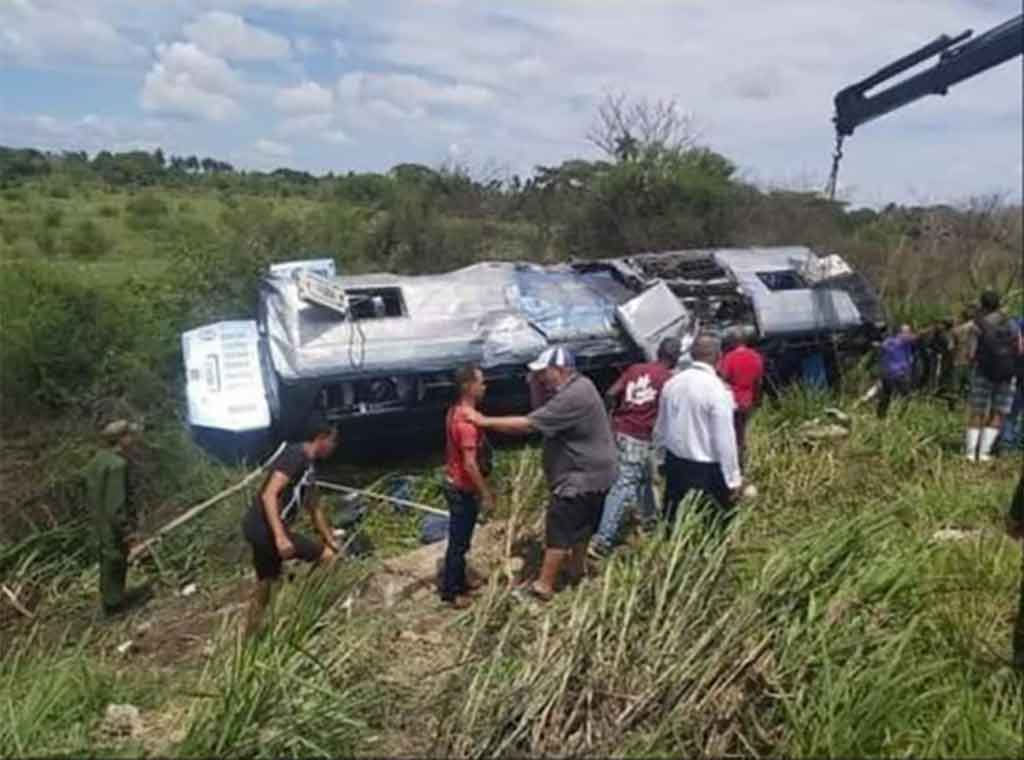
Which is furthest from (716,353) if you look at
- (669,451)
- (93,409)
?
(93,409)

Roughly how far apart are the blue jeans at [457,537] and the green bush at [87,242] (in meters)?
27.3

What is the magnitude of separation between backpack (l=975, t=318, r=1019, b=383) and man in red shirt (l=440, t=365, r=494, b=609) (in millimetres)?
5423

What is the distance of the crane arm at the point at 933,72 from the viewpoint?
29.7ft

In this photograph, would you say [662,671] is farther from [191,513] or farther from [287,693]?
[191,513]

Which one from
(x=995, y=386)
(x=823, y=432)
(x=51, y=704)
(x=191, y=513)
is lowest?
(x=191, y=513)

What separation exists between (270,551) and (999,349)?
6.88 m

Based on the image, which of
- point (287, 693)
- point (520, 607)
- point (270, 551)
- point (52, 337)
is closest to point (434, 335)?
point (52, 337)

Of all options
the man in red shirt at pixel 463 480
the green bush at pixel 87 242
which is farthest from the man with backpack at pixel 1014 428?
the green bush at pixel 87 242

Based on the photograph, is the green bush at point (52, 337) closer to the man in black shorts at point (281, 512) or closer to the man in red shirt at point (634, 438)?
the man in black shorts at point (281, 512)

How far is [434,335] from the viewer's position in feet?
40.7

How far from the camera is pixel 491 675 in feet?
15.2

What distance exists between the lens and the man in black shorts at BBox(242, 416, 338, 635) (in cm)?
638

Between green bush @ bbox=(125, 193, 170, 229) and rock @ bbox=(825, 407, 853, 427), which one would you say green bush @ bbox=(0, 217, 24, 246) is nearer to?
green bush @ bbox=(125, 193, 170, 229)

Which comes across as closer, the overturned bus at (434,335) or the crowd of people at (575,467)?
the crowd of people at (575,467)
